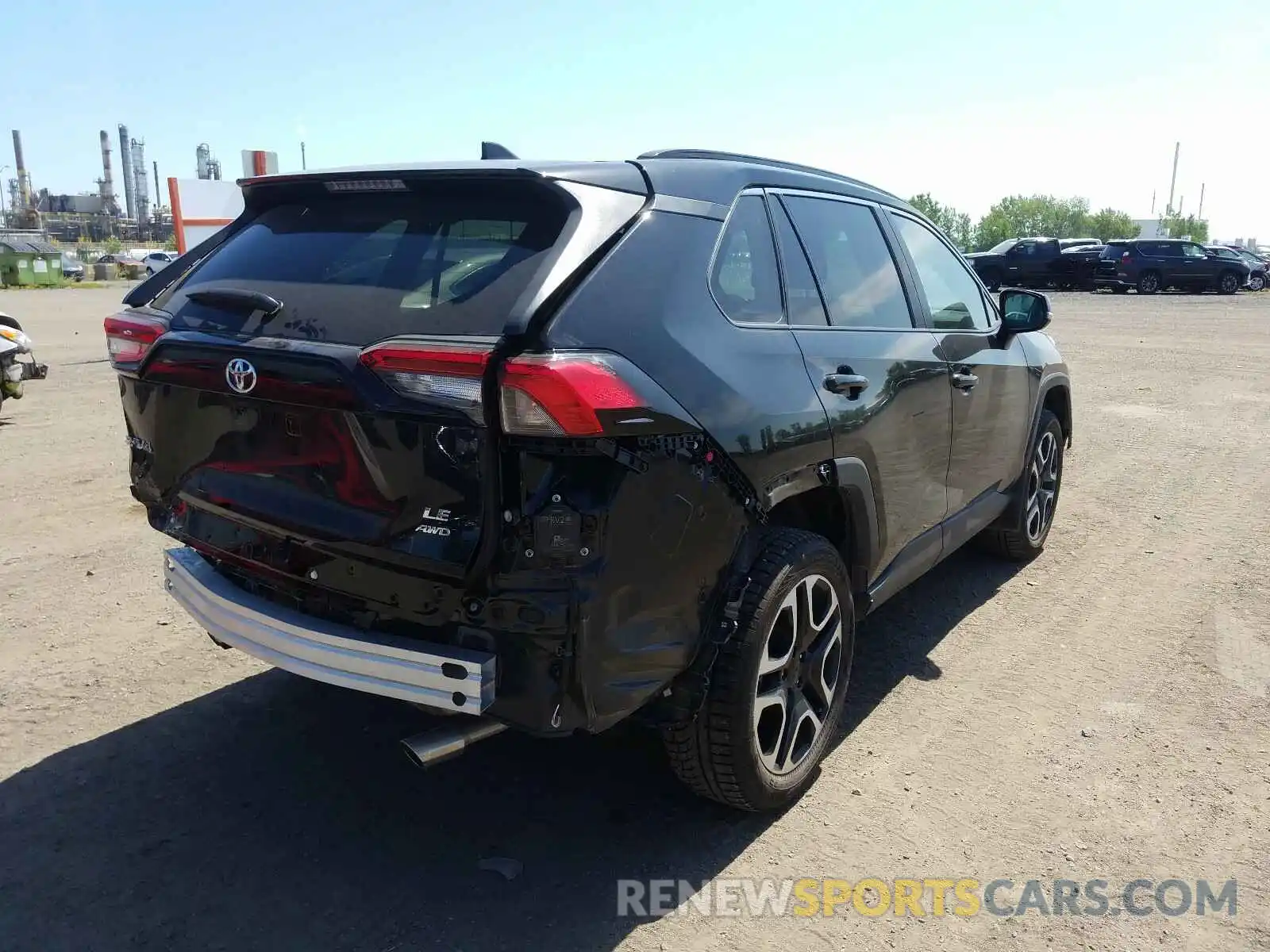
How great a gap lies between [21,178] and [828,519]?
147979 mm

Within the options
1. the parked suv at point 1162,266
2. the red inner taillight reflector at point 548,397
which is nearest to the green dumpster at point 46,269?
the parked suv at point 1162,266

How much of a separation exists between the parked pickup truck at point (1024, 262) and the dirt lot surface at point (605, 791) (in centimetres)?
2944

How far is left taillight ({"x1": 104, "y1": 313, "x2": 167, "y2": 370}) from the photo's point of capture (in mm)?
2975

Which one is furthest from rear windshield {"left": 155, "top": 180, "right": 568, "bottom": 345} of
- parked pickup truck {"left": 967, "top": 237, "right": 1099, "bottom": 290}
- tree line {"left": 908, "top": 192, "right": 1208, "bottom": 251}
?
tree line {"left": 908, "top": 192, "right": 1208, "bottom": 251}

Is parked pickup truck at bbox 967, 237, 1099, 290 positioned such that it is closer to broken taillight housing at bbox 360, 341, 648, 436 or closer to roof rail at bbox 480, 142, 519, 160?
roof rail at bbox 480, 142, 519, 160

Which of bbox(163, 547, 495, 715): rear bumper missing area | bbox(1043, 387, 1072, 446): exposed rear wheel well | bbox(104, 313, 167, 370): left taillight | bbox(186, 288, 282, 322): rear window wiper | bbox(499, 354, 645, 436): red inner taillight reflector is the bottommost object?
bbox(163, 547, 495, 715): rear bumper missing area

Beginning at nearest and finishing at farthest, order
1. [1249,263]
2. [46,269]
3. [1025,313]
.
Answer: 1. [1025,313]
2. [1249,263]
3. [46,269]

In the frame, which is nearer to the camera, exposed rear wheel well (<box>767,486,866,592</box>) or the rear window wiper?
the rear window wiper

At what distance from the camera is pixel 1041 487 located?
563 cm

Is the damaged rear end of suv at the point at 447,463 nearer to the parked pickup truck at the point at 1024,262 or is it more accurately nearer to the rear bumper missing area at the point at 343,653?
the rear bumper missing area at the point at 343,653

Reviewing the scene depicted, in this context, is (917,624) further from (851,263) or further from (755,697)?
(755,697)

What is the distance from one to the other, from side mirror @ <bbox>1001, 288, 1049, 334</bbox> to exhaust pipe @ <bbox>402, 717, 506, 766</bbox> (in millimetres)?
3385

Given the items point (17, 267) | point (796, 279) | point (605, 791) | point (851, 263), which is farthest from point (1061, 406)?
point (17, 267)

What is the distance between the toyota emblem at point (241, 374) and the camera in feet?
8.50
